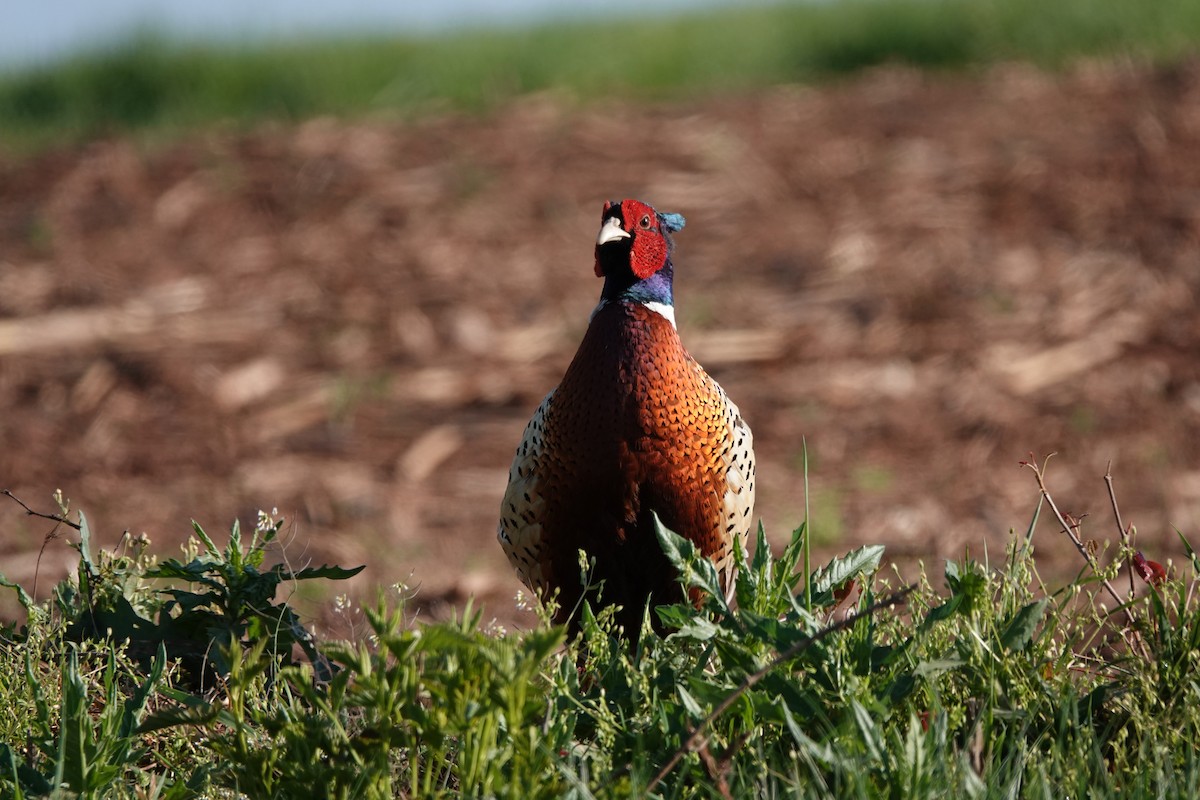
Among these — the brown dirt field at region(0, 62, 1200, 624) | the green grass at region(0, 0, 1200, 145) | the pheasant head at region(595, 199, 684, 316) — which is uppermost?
the green grass at region(0, 0, 1200, 145)

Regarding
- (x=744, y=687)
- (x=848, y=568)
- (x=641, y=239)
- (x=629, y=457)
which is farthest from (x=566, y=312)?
(x=744, y=687)

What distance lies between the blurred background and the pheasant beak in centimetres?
145

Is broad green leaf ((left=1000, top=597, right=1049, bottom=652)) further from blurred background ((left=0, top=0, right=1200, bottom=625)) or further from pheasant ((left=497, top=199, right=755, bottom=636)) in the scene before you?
blurred background ((left=0, top=0, right=1200, bottom=625))

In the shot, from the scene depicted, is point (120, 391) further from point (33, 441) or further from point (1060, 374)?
point (1060, 374)

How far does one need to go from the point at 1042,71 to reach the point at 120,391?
23.0 ft

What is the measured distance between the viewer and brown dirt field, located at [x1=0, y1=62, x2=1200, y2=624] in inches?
237

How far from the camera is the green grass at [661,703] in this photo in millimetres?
2145

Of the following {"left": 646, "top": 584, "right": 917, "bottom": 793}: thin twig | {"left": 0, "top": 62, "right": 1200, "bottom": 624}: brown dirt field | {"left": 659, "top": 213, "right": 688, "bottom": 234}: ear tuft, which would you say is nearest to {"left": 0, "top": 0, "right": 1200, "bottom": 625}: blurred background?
{"left": 0, "top": 62, "right": 1200, "bottom": 624}: brown dirt field

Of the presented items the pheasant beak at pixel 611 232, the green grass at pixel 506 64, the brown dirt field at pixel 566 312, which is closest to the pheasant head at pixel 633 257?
the pheasant beak at pixel 611 232

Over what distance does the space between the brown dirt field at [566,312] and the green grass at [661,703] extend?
2267 mm

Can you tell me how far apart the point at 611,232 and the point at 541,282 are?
466 cm

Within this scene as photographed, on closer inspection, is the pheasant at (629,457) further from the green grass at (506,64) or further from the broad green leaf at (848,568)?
the green grass at (506,64)

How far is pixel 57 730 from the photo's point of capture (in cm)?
271

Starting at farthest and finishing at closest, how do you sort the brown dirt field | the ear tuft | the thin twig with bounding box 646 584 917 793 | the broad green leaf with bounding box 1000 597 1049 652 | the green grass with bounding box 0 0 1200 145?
the green grass with bounding box 0 0 1200 145 < the brown dirt field < the ear tuft < the broad green leaf with bounding box 1000 597 1049 652 < the thin twig with bounding box 646 584 917 793
